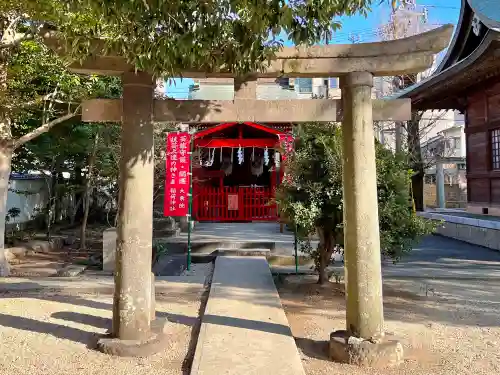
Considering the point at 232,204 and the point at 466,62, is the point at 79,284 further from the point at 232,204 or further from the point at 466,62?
the point at 466,62

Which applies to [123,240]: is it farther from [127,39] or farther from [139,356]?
[127,39]

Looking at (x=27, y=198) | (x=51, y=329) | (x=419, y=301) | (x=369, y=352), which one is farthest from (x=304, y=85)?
(x=369, y=352)

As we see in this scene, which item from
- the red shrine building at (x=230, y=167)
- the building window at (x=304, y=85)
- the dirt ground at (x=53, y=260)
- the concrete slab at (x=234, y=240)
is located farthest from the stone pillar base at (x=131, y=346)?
the building window at (x=304, y=85)

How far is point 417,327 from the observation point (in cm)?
518

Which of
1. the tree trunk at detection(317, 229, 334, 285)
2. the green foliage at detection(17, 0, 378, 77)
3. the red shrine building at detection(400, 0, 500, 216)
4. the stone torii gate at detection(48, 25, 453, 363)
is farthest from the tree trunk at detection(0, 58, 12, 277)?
the red shrine building at detection(400, 0, 500, 216)

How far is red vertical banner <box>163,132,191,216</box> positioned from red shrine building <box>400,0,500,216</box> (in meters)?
8.21

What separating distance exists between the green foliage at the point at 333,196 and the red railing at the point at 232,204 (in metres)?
9.71

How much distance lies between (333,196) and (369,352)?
266cm

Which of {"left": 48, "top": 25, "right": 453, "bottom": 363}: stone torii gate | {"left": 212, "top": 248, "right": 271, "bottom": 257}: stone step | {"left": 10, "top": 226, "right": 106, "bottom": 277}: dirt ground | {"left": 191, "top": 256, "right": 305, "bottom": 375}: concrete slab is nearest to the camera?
{"left": 191, "top": 256, "right": 305, "bottom": 375}: concrete slab

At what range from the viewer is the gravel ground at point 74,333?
395 centimetres

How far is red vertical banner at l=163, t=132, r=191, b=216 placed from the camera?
9.12 m

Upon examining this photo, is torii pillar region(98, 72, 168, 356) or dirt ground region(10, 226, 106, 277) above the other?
torii pillar region(98, 72, 168, 356)

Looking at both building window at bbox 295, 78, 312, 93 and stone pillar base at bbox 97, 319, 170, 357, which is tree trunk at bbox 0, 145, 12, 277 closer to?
stone pillar base at bbox 97, 319, 170, 357

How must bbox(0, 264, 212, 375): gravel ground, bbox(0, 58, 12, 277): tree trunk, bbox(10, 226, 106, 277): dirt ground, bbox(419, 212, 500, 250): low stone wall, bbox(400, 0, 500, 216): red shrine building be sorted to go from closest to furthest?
1. bbox(0, 264, 212, 375): gravel ground
2. bbox(0, 58, 12, 277): tree trunk
3. bbox(10, 226, 106, 277): dirt ground
4. bbox(419, 212, 500, 250): low stone wall
5. bbox(400, 0, 500, 216): red shrine building
